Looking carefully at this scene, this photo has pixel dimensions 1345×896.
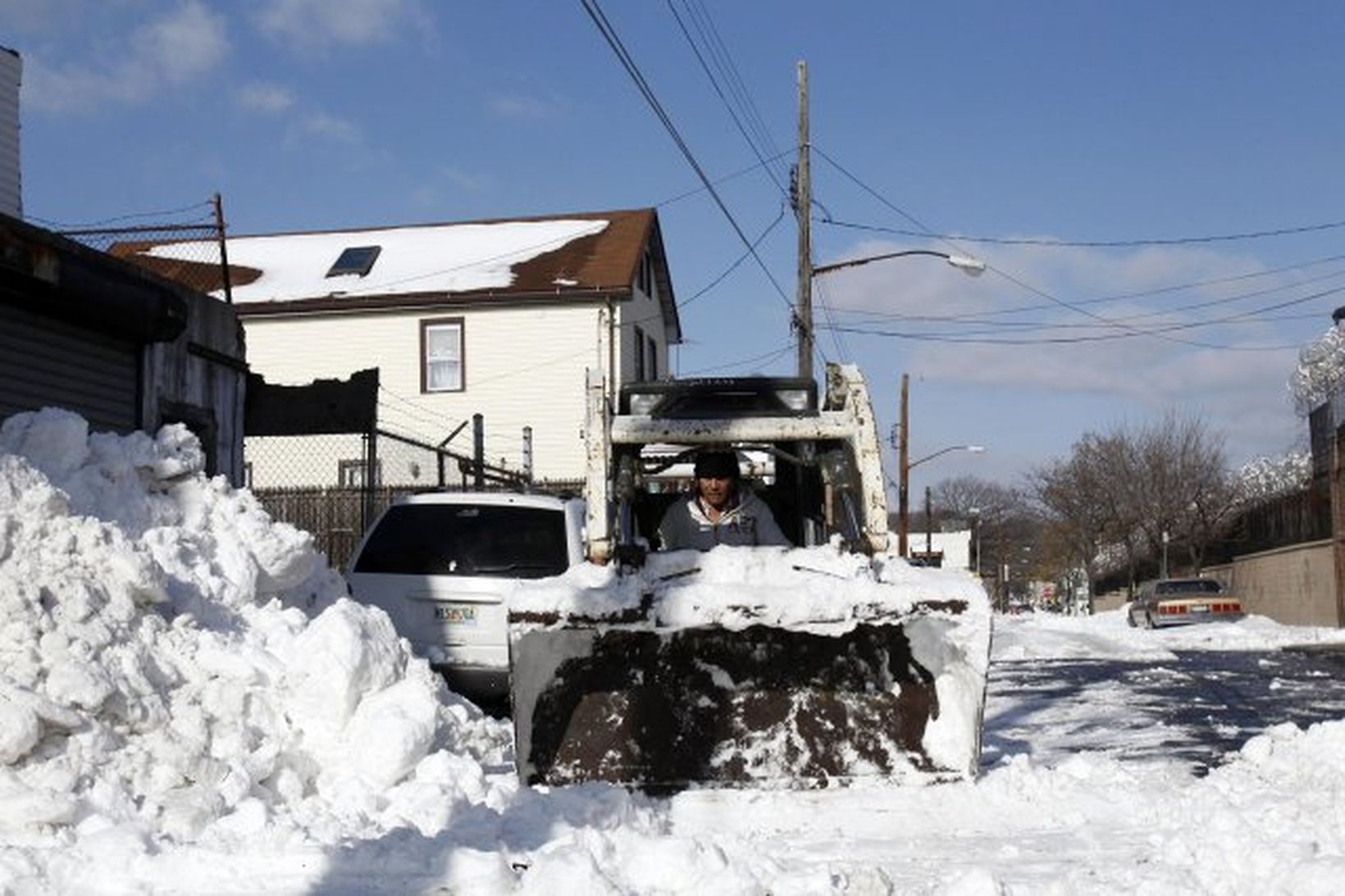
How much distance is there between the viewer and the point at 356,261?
3297 centimetres

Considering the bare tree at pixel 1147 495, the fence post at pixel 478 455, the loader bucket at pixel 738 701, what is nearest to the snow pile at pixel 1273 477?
the bare tree at pixel 1147 495

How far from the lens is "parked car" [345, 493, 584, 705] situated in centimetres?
1025

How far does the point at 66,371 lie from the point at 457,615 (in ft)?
12.0

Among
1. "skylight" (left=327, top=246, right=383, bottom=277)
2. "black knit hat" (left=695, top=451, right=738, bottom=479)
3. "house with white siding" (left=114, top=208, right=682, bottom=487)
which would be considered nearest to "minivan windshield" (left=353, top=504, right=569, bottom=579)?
"black knit hat" (left=695, top=451, right=738, bottom=479)

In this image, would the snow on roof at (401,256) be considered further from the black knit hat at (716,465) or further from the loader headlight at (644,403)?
the black knit hat at (716,465)

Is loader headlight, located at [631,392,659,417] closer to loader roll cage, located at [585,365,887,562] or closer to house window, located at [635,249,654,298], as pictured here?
loader roll cage, located at [585,365,887,562]

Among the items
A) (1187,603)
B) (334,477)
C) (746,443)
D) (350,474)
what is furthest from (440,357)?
(746,443)

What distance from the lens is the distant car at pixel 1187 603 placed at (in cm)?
3572

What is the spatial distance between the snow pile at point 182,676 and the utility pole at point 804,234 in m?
15.2

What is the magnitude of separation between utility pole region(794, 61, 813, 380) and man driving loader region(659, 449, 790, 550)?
571 inches

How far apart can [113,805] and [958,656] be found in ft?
12.7

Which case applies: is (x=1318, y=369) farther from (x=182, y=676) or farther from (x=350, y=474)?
(x=182, y=676)

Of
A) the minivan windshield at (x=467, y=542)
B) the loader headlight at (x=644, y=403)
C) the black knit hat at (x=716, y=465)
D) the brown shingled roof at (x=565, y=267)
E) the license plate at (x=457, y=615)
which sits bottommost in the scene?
the license plate at (x=457, y=615)

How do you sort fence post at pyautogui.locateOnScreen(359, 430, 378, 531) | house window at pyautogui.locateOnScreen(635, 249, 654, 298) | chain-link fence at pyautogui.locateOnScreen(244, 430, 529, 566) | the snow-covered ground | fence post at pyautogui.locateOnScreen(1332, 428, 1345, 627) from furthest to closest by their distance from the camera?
fence post at pyautogui.locateOnScreen(1332, 428, 1345, 627)
house window at pyautogui.locateOnScreen(635, 249, 654, 298)
chain-link fence at pyautogui.locateOnScreen(244, 430, 529, 566)
fence post at pyautogui.locateOnScreen(359, 430, 378, 531)
the snow-covered ground
